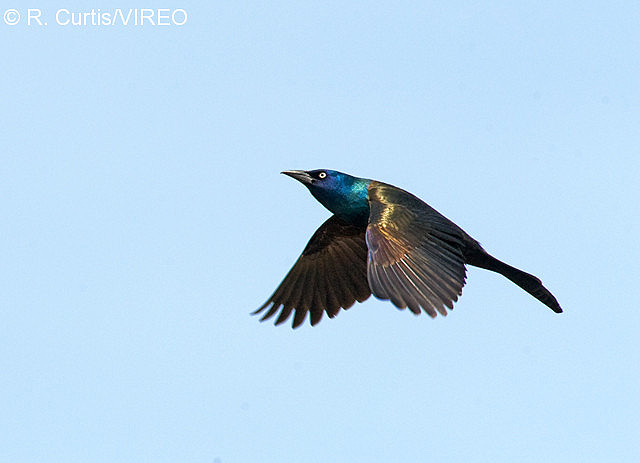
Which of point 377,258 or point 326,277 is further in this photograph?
point 326,277

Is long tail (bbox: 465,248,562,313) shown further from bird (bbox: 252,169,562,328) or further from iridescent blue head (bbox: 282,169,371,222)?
iridescent blue head (bbox: 282,169,371,222)

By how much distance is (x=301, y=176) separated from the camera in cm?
1441

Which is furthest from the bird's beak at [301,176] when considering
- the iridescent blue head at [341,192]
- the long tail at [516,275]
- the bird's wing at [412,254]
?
the long tail at [516,275]

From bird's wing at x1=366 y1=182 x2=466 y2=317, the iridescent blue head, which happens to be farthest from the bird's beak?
bird's wing at x1=366 y1=182 x2=466 y2=317

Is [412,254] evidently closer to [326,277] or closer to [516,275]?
[516,275]

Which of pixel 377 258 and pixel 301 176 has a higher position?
pixel 301 176

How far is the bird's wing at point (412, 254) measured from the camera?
1166 centimetres

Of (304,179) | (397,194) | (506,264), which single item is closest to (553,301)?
(506,264)

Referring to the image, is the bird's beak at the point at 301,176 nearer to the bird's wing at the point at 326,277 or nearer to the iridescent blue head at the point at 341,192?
the iridescent blue head at the point at 341,192

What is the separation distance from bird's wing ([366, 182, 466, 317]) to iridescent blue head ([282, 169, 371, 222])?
287 millimetres

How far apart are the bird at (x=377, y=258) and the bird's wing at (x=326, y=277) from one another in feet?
0.04

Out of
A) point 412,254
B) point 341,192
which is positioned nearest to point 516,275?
point 412,254

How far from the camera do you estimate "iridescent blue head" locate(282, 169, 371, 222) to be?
46.3 feet

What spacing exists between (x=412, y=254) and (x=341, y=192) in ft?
6.78
